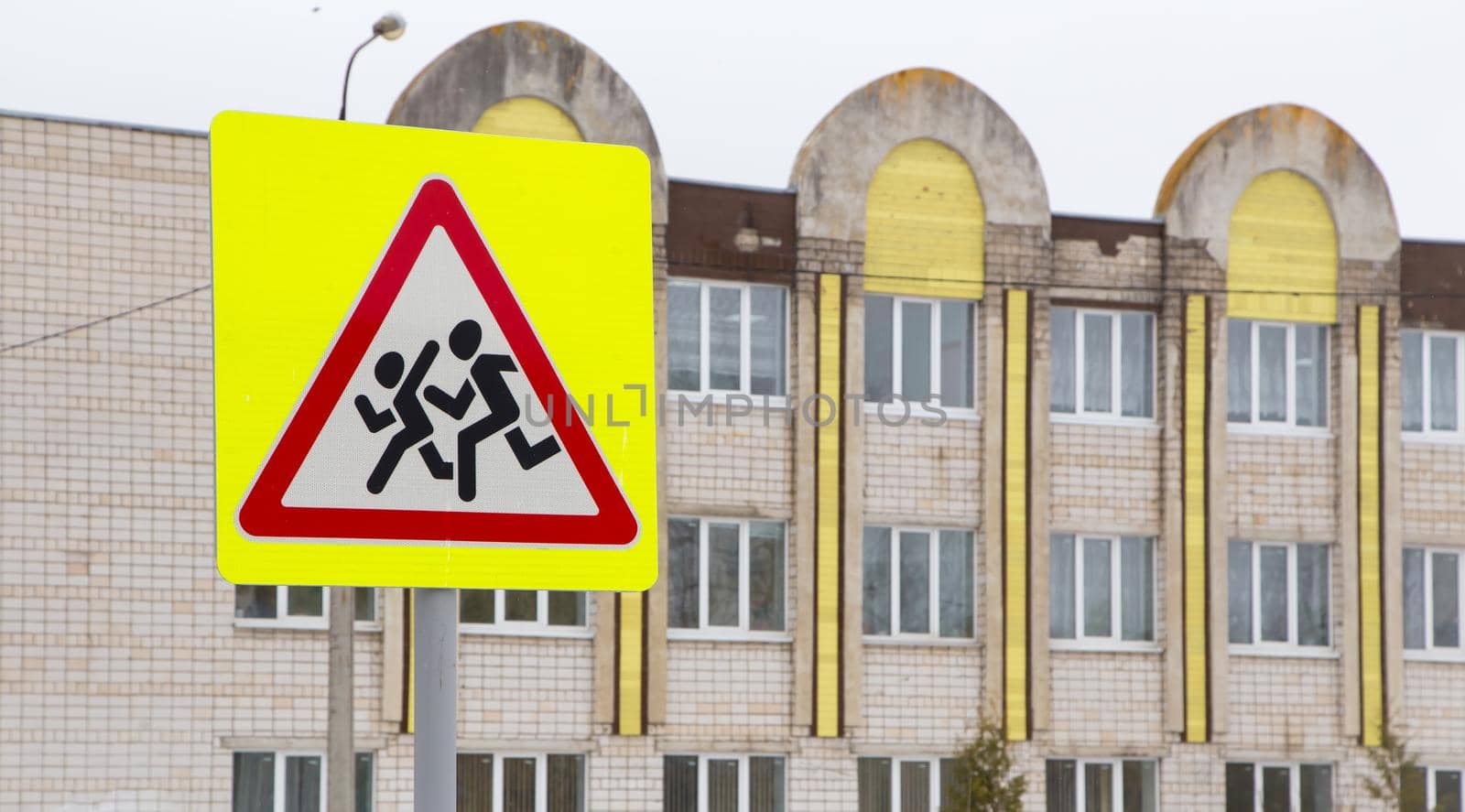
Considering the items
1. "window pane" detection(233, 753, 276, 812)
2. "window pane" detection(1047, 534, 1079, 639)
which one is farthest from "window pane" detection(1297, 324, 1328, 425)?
"window pane" detection(233, 753, 276, 812)

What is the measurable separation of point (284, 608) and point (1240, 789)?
12.0 m

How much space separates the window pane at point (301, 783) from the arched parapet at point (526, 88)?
7.05 m

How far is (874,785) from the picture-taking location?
24438mm

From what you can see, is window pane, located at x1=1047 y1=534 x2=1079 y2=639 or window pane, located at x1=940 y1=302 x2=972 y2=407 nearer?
window pane, located at x1=940 y1=302 x2=972 y2=407

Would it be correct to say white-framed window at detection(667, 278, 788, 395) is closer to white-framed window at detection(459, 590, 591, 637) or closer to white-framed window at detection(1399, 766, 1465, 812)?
white-framed window at detection(459, 590, 591, 637)

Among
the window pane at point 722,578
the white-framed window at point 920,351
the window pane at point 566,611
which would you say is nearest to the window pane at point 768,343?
the white-framed window at point 920,351

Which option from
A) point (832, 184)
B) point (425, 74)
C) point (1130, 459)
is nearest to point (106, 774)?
point (425, 74)

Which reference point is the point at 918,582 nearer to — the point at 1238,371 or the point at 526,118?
the point at 1238,371

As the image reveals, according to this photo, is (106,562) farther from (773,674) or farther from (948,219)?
(948,219)

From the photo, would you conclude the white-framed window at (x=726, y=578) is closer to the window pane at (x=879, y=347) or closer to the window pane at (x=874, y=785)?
the window pane at (x=874, y=785)

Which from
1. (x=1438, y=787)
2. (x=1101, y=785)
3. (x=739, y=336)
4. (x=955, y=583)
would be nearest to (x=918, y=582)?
(x=955, y=583)

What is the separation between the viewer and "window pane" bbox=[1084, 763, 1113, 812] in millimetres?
25453

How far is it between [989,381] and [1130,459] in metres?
2.23

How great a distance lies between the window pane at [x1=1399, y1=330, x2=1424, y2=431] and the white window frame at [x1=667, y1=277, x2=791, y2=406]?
8.64m
